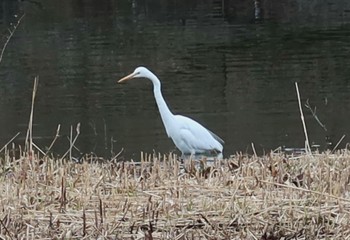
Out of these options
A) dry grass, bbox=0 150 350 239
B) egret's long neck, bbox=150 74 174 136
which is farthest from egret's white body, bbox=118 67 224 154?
dry grass, bbox=0 150 350 239

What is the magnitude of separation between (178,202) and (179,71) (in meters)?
16.4

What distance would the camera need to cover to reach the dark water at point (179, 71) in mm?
14438

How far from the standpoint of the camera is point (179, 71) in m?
20.8

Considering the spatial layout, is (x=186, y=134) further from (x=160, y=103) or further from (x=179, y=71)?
(x=179, y=71)

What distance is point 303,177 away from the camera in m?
5.11

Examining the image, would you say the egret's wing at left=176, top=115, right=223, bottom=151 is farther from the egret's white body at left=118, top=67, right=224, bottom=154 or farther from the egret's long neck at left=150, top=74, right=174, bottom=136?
the egret's long neck at left=150, top=74, right=174, bottom=136

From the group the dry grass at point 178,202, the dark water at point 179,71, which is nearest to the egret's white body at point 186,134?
the dark water at point 179,71

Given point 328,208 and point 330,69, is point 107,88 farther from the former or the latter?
point 328,208

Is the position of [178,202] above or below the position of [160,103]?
above

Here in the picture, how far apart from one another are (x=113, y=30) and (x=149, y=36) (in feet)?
→ 7.93

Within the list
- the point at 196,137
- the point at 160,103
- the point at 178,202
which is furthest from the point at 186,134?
the point at 178,202

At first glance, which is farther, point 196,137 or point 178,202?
point 196,137

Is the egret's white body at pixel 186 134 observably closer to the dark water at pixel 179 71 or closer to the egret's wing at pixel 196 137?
the egret's wing at pixel 196 137

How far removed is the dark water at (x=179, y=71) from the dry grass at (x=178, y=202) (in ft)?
23.3
